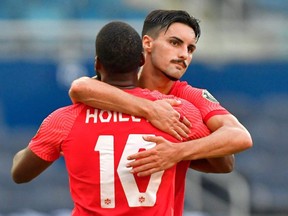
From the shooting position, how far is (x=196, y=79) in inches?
474

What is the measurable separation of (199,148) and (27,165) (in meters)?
0.89

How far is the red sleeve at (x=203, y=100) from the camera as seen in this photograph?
495 centimetres

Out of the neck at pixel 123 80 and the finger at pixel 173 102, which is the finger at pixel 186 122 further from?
the neck at pixel 123 80

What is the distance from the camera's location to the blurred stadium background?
11.1 meters

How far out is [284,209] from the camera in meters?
11.8

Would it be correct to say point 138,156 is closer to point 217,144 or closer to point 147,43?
point 217,144

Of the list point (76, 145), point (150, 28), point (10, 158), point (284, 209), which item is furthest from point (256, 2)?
point (76, 145)

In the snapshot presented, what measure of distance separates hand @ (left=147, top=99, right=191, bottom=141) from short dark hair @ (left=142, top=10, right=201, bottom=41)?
72cm

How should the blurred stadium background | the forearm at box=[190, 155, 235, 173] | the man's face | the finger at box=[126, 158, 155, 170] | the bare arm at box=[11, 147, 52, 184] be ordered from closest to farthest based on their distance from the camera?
the finger at box=[126, 158, 155, 170]
the bare arm at box=[11, 147, 52, 184]
the forearm at box=[190, 155, 235, 173]
the man's face
the blurred stadium background

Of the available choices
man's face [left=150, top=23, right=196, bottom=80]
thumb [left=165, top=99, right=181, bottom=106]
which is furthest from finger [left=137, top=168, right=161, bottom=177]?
man's face [left=150, top=23, right=196, bottom=80]

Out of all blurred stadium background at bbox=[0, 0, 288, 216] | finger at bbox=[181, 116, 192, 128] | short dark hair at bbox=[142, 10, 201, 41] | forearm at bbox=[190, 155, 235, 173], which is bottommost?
blurred stadium background at bbox=[0, 0, 288, 216]

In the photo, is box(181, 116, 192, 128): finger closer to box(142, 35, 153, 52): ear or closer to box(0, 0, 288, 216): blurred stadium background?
box(142, 35, 153, 52): ear

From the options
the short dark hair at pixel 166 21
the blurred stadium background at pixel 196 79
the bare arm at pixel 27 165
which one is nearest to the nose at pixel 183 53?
the short dark hair at pixel 166 21

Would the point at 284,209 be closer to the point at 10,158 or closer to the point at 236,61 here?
the point at 236,61
